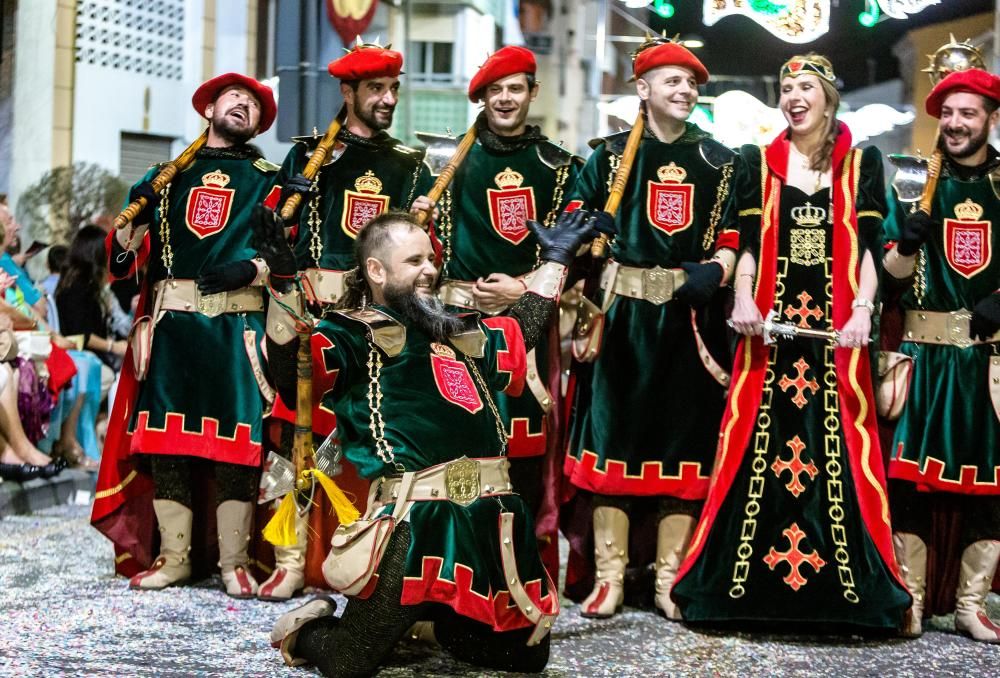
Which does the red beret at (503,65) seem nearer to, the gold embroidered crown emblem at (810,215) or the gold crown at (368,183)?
the gold crown at (368,183)

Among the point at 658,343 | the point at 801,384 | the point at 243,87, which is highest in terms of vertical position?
the point at 243,87

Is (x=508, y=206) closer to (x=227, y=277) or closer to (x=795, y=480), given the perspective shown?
(x=227, y=277)

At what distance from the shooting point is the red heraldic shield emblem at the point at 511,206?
4.90 meters

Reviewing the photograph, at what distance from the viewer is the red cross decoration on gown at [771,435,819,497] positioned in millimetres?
4570

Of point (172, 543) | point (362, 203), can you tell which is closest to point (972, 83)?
point (362, 203)

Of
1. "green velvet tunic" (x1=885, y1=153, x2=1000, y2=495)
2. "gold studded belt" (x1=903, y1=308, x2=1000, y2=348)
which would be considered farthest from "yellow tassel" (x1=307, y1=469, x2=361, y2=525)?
"gold studded belt" (x1=903, y1=308, x2=1000, y2=348)

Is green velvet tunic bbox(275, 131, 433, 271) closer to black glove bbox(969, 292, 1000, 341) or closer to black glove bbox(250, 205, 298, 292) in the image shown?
black glove bbox(250, 205, 298, 292)

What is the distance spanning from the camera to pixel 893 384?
184 inches

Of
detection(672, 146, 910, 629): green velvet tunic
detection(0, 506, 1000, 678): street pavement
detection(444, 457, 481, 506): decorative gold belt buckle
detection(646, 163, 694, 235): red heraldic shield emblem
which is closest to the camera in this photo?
detection(444, 457, 481, 506): decorative gold belt buckle

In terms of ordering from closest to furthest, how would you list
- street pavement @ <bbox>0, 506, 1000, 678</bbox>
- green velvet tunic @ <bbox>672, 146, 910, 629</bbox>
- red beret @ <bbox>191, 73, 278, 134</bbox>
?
1. street pavement @ <bbox>0, 506, 1000, 678</bbox>
2. green velvet tunic @ <bbox>672, 146, 910, 629</bbox>
3. red beret @ <bbox>191, 73, 278, 134</bbox>

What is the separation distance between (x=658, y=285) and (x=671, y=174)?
0.37m

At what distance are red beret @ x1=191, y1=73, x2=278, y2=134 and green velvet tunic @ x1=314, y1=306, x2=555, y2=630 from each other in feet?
5.41

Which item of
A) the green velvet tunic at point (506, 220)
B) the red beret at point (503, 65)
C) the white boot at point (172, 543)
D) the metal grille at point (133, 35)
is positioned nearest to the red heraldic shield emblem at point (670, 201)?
the green velvet tunic at point (506, 220)

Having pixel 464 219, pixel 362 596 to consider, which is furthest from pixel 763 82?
pixel 362 596
